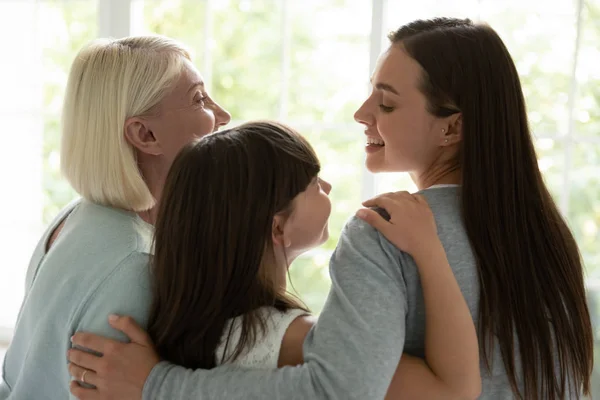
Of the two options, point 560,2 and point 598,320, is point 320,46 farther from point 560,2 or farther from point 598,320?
point 598,320

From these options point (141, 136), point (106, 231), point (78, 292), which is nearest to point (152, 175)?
point (141, 136)

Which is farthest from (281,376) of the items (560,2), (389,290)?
(560,2)

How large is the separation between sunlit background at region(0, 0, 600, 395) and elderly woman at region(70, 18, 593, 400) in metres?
1.10

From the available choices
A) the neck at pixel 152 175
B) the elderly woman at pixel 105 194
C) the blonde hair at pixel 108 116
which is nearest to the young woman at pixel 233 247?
the elderly woman at pixel 105 194

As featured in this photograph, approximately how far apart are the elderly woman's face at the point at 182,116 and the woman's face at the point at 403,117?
47 centimetres

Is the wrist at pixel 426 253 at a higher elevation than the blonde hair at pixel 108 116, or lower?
lower

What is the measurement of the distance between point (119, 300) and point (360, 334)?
509mm

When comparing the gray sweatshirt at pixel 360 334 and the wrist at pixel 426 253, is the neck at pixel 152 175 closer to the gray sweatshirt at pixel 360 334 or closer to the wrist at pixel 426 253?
the gray sweatshirt at pixel 360 334

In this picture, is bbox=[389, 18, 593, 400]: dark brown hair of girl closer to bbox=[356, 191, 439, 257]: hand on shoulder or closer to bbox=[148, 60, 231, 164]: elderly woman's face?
bbox=[356, 191, 439, 257]: hand on shoulder

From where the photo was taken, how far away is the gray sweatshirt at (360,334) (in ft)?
4.36

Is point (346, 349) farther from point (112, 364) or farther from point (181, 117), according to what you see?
point (181, 117)

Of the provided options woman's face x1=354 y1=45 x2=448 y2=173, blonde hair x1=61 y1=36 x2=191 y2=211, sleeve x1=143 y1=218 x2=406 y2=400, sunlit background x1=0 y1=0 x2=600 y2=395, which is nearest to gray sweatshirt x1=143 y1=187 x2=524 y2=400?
sleeve x1=143 y1=218 x2=406 y2=400

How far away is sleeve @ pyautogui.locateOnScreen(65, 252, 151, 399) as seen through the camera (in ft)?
5.12

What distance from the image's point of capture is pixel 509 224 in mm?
1498
